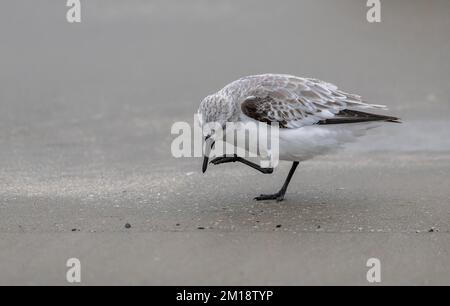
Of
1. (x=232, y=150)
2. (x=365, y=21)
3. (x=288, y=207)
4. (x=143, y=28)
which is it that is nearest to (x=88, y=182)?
(x=232, y=150)

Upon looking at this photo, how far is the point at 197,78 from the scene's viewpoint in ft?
33.2

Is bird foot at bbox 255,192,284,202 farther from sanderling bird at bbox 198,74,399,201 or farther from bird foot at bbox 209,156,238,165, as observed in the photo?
bird foot at bbox 209,156,238,165

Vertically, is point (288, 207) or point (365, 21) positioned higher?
point (365, 21)

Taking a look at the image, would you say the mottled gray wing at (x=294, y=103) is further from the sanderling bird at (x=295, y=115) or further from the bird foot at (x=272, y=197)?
the bird foot at (x=272, y=197)

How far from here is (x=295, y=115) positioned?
6.85 metres

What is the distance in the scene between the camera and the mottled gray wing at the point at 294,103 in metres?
6.78

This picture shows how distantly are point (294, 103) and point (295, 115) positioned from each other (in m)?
0.13

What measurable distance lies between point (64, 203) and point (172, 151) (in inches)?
78.1

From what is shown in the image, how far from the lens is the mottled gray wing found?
6781 millimetres

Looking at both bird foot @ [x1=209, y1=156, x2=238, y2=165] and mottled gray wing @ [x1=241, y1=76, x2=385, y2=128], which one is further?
bird foot @ [x1=209, y1=156, x2=238, y2=165]

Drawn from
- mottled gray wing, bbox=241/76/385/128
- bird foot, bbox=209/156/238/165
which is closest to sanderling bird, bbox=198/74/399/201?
mottled gray wing, bbox=241/76/385/128

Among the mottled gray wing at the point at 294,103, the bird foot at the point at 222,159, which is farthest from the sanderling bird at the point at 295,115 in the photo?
the bird foot at the point at 222,159

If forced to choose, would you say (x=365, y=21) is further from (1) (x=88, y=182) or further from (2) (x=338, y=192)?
(1) (x=88, y=182)

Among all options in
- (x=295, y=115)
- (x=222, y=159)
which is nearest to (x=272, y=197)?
(x=222, y=159)
